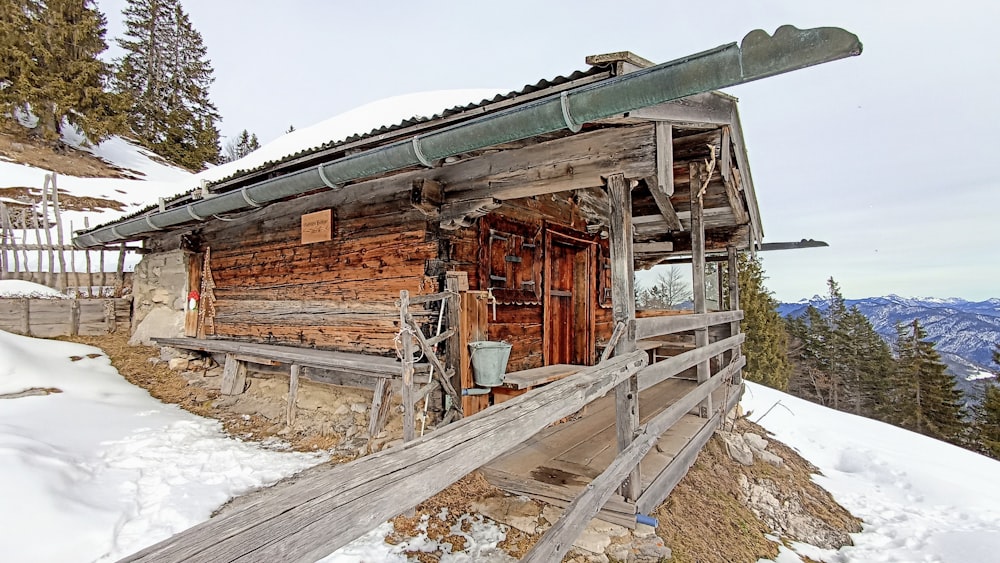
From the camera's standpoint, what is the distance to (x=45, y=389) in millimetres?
5773

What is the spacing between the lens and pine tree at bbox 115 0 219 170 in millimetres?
27922

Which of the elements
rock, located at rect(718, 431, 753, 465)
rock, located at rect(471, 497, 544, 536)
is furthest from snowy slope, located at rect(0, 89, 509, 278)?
rock, located at rect(718, 431, 753, 465)

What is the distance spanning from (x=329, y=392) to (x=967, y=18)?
10604 mm

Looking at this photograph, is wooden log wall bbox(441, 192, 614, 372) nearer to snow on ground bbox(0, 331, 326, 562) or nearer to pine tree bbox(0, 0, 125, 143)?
snow on ground bbox(0, 331, 326, 562)

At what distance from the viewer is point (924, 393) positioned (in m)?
24.8

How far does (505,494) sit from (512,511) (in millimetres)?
267

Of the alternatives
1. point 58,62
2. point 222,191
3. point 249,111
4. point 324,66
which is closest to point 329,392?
point 222,191

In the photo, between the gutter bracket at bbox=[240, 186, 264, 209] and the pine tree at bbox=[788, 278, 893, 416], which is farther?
the pine tree at bbox=[788, 278, 893, 416]

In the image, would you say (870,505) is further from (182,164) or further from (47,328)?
(182,164)

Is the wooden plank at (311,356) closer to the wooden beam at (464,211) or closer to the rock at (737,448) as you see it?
the wooden beam at (464,211)

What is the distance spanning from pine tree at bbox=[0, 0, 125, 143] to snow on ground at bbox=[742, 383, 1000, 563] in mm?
30603

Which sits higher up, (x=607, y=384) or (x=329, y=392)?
(x=607, y=384)

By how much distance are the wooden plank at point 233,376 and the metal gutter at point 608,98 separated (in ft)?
10.8

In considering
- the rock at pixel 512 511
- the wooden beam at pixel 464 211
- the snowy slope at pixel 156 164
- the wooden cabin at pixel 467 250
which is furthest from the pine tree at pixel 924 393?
the wooden beam at pixel 464 211
